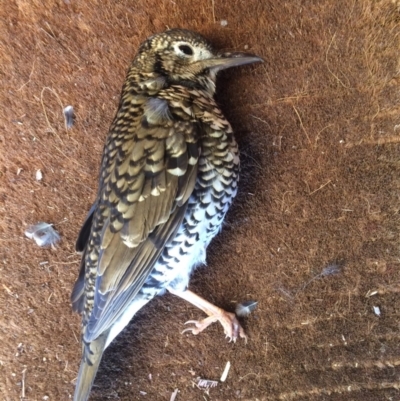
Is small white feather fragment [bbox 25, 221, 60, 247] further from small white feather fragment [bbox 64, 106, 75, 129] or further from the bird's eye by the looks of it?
the bird's eye

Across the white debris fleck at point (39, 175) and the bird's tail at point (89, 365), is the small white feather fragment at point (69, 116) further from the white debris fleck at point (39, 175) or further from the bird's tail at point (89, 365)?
the bird's tail at point (89, 365)

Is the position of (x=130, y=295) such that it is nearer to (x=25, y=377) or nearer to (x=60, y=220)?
(x=60, y=220)

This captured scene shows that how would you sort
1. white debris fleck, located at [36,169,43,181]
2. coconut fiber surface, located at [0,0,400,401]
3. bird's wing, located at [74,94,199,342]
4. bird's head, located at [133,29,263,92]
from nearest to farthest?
bird's wing, located at [74,94,199,342]
bird's head, located at [133,29,263,92]
coconut fiber surface, located at [0,0,400,401]
white debris fleck, located at [36,169,43,181]

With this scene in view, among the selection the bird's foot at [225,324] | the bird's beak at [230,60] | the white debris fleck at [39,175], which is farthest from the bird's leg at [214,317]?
the bird's beak at [230,60]

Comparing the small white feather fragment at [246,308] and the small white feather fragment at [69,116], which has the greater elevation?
the small white feather fragment at [69,116]

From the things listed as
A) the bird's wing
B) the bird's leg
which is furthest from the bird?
the bird's leg

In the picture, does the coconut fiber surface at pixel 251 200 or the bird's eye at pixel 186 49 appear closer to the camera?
the bird's eye at pixel 186 49

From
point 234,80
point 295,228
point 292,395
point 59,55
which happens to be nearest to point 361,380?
point 292,395

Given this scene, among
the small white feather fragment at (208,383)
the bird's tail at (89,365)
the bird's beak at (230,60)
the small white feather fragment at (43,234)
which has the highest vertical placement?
the bird's beak at (230,60)
